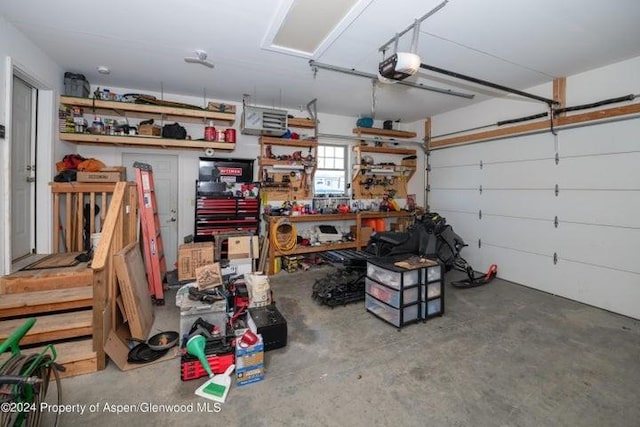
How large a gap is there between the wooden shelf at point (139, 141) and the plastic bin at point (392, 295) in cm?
308

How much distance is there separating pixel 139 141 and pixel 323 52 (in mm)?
2845

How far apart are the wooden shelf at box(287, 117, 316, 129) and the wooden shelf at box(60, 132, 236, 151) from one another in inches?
49.6

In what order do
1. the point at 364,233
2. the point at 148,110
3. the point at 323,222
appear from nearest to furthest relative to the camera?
the point at 148,110, the point at 364,233, the point at 323,222

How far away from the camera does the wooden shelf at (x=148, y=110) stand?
11.8 ft

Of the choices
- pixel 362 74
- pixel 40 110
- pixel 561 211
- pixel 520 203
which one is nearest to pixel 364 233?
pixel 520 203

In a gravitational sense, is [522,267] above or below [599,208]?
below

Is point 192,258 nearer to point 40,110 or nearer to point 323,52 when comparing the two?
point 40,110

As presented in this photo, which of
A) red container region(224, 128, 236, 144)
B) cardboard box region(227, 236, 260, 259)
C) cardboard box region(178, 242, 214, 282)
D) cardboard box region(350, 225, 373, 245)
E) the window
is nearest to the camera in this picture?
cardboard box region(178, 242, 214, 282)

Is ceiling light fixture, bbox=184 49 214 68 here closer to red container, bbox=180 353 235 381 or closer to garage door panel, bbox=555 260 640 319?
red container, bbox=180 353 235 381

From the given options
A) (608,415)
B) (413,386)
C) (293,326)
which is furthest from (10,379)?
(608,415)

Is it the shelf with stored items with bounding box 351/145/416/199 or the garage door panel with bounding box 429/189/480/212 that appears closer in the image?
the garage door panel with bounding box 429/189/480/212

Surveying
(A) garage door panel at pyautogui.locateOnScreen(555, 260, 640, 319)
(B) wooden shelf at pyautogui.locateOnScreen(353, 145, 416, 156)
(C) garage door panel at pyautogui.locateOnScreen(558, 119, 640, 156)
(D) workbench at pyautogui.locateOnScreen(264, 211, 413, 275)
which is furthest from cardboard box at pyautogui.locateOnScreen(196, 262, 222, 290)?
(C) garage door panel at pyautogui.locateOnScreen(558, 119, 640, 156)

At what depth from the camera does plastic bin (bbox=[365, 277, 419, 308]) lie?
9.42ft

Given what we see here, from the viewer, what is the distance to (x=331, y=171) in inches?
228
